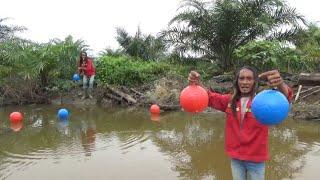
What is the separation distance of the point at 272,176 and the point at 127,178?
6.55 feet

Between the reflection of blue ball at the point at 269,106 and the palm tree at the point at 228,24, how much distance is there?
12.3 meters

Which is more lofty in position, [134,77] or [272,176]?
[134,77]

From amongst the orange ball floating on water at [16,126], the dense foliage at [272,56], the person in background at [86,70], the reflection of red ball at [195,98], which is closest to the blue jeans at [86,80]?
the person in background at [86,70]

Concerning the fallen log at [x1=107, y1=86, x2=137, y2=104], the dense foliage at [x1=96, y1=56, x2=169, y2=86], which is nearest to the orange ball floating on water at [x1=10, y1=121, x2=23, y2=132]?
the fallen log at [x1=107, y1=86, x2=137, y2=104]

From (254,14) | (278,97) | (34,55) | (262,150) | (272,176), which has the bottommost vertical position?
(272,176)

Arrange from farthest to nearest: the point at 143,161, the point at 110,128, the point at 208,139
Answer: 1. the point at 110,128
2. the point at 208,139
3. the point at 143,161

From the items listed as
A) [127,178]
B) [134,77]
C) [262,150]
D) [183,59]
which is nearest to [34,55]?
[134,77]

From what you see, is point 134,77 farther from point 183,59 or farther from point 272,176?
point 272,176

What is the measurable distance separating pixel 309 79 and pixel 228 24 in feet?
13.9

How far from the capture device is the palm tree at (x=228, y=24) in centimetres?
1614

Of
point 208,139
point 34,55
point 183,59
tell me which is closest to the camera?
point 208,139

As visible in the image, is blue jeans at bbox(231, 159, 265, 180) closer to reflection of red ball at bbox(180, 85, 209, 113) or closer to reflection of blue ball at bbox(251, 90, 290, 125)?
reflection of blue ball at bbox(251, 90, 290, 125)

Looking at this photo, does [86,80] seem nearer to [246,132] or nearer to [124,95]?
[124,95]

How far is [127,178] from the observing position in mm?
6363
